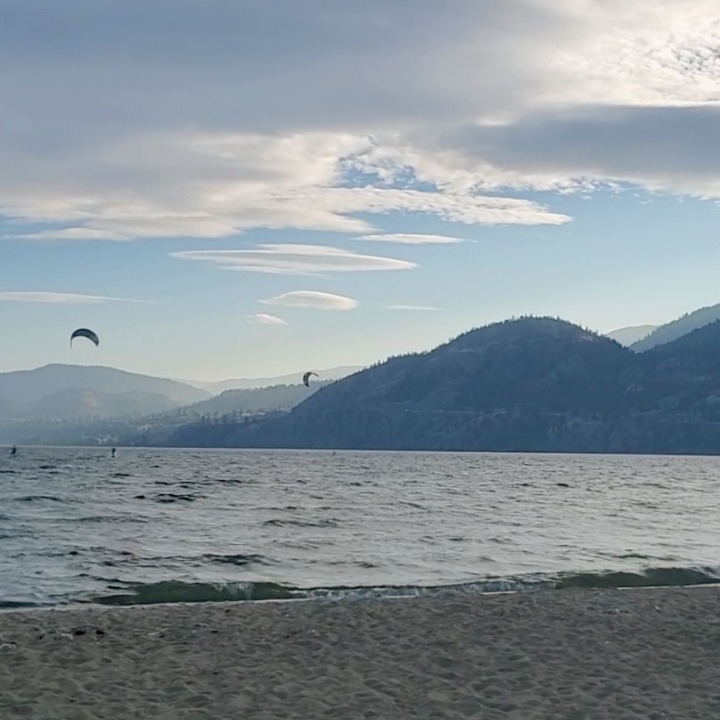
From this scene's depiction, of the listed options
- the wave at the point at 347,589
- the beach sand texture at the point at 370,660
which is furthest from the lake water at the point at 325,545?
the beach sand texture at the point at 370,660

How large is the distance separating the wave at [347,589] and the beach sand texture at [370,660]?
210 cm

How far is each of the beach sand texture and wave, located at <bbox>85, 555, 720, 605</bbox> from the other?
2.10 m

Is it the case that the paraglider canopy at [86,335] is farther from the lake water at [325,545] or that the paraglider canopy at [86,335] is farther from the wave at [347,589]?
the wave at [347,589]

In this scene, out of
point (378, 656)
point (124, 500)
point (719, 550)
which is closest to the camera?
point (378, 656)

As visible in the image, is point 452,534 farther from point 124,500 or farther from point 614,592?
point 124,500

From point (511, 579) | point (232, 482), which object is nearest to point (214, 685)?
point (511, 579)

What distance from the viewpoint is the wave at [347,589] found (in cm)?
2080

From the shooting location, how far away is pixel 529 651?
14281 mm

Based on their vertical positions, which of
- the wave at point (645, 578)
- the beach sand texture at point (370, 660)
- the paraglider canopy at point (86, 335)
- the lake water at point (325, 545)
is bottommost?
the lake water at point (325, 545)

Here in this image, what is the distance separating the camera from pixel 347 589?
71.7 feet

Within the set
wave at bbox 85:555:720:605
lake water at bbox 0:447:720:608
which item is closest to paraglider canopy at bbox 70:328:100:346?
lake water at bbox 0:447:720:608

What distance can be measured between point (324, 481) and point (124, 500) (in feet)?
95.8

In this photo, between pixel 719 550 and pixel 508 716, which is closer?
pixel 508 716

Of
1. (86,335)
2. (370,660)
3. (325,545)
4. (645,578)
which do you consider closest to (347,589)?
(645,578)
